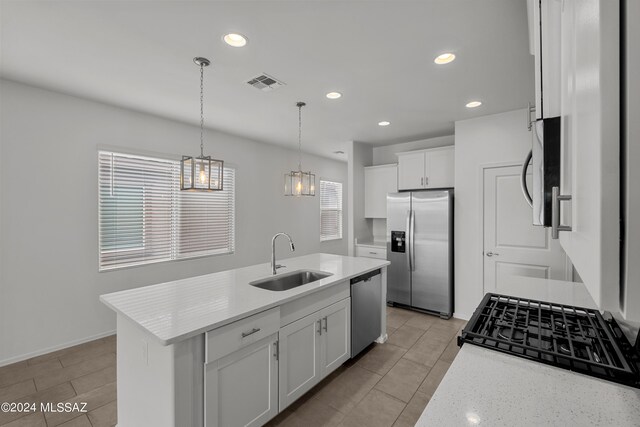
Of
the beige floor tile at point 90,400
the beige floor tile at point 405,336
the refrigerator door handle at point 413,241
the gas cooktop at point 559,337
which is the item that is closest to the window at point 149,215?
the beige floor tile at point 90,400

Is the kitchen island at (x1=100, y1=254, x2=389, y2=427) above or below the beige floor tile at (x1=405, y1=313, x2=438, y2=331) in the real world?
above

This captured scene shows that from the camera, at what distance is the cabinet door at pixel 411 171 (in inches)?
173

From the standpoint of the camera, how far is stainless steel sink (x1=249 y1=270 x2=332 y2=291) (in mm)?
A: 2538

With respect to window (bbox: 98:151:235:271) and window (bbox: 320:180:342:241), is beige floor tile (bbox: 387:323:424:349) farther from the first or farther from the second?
window (bbox: 320:180:342:241)

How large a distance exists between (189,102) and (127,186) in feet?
4.24

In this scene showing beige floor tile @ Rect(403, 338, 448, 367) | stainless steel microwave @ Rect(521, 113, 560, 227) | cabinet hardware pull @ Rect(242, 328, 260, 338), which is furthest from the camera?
beige floor tile @ Rect(403, 338, 448, 367)

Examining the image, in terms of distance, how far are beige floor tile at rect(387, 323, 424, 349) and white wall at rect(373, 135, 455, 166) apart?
291cm

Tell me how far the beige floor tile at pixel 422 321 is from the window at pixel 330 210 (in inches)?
114

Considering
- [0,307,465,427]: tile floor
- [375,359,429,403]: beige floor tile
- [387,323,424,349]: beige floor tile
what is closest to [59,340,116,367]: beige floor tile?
[0,307,465,427]: tile floor

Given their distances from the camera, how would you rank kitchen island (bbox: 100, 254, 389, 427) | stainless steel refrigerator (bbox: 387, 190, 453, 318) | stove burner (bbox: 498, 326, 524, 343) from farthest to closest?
1. stainless steel refrigerator (bbox: 387, 190, 453, 318)
2. kitchen island (bbox: 100, 254, 389, 427)
3. stove burner (bbox: 498, 326, 524, 343)

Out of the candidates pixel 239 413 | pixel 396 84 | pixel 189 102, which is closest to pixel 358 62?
pixel 396 84

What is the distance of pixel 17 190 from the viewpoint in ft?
8.93

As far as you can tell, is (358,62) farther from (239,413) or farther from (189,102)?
(239,413)

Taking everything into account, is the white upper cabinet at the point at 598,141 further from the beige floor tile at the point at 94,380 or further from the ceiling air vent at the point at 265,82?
the beige floor tile at the point at 94,380
